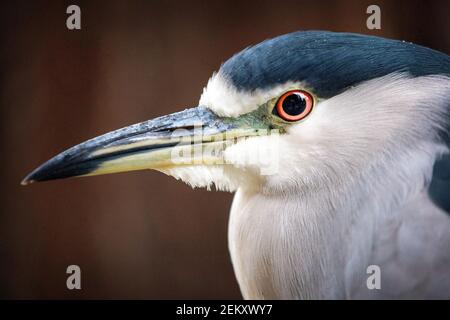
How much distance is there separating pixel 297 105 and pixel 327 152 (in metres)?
0.11

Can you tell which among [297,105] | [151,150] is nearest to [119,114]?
[151,150]

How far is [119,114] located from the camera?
2354mm

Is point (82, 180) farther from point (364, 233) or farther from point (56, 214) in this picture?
point (364, 233)

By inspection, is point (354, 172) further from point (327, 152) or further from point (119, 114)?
point (119, 114)

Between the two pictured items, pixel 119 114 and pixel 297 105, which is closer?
pixel 297 105

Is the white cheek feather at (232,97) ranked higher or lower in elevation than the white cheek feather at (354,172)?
higher

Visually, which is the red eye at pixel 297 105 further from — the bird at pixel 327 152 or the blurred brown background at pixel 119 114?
the blurred brown background at pixel 119 114

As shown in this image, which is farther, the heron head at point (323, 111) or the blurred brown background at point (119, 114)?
the blurred brown background at point (119, 114)

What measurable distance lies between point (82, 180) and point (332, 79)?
1467 mm

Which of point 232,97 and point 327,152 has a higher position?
point 232,97

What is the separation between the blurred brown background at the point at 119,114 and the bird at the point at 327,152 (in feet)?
3.44

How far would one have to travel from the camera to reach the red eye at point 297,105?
1147 mm

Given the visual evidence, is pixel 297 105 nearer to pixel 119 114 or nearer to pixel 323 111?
pixel 323 111

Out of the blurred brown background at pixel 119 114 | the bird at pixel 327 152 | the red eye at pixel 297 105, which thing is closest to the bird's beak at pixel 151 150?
the bird at pixel 327 152
